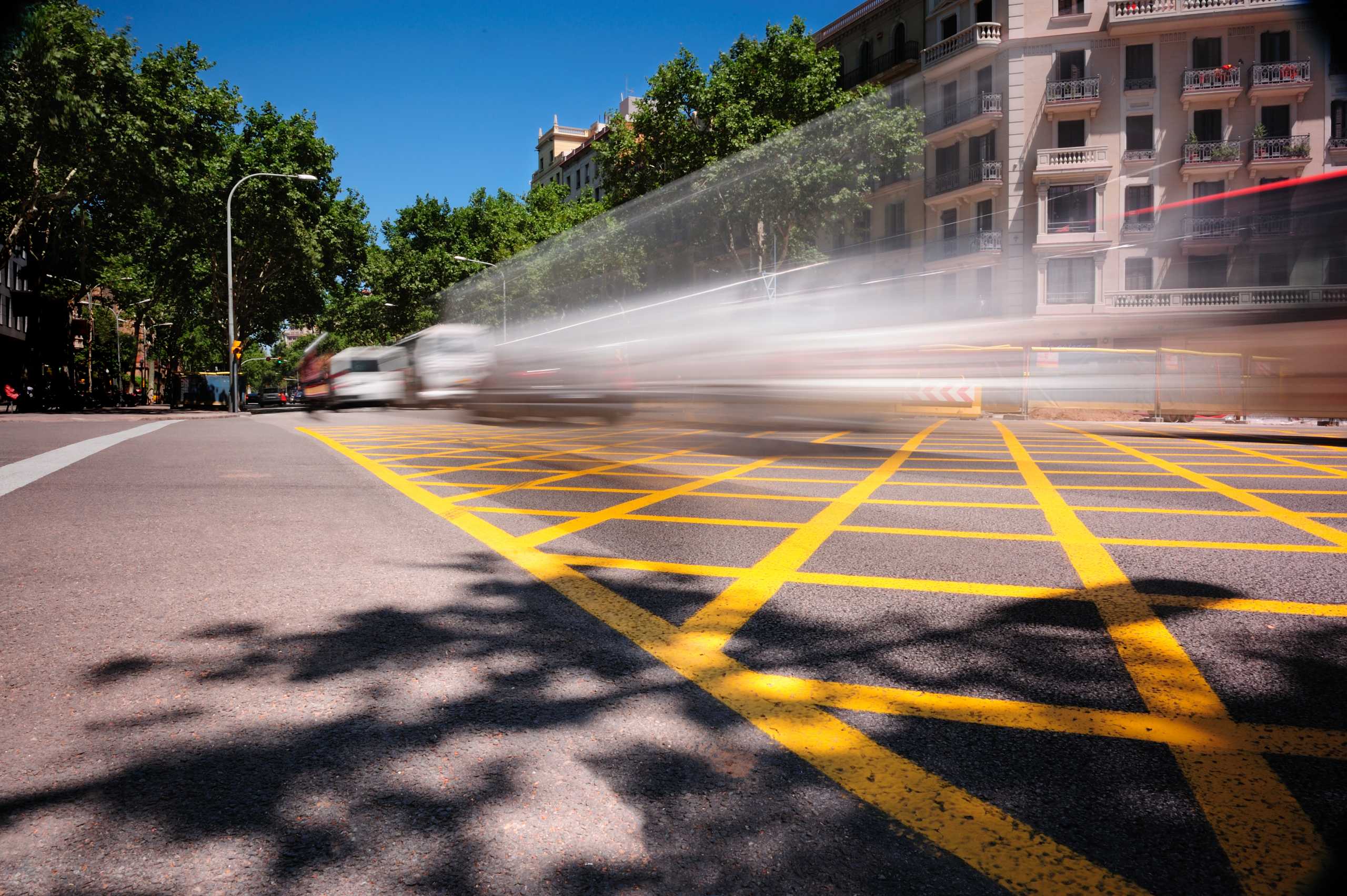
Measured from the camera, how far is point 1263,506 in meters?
5.93

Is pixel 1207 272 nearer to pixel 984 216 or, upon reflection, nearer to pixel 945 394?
pixel 945 394

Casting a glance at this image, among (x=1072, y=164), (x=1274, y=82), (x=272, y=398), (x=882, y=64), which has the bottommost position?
(x=272, y=398)

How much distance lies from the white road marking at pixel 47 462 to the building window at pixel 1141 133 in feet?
115

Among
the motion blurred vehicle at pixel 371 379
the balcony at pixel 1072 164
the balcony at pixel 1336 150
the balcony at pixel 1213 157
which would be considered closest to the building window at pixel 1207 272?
the motion blurred vehicle at pixel 371 379

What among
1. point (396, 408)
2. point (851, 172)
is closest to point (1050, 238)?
point (851, 172)

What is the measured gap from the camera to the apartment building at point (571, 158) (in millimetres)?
73000

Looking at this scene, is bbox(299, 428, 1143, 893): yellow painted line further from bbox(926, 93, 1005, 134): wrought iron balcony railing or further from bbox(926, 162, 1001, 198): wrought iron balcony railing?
bbox(926, 93, 1005, 134): wrought iron balcony railing

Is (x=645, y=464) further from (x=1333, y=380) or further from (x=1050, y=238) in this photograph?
(x=1050, y=238)

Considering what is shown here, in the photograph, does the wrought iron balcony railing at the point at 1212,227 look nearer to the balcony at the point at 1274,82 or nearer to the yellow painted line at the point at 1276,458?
the yellow painted line at the point at 1276,458

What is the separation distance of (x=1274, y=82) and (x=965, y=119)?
10.8 meters

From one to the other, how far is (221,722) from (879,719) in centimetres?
168

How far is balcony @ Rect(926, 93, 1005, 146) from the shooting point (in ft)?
114

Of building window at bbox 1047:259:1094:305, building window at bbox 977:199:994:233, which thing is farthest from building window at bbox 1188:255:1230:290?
building window at bbox 977:199:994:233

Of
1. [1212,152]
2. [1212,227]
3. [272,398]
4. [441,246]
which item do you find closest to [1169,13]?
[1212,152]
